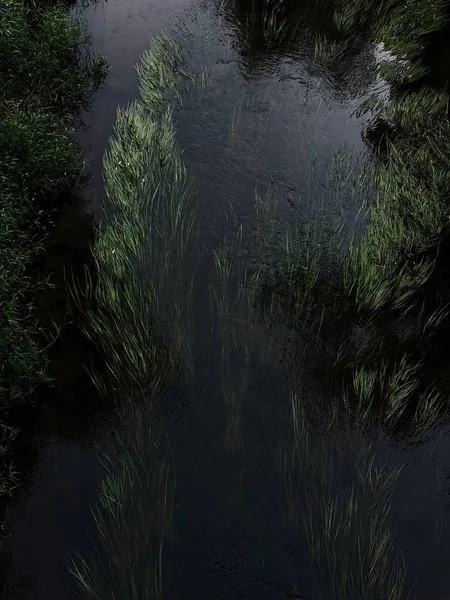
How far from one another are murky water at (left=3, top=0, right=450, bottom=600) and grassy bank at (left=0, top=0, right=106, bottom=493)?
13.7 inches

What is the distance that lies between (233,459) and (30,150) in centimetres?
382

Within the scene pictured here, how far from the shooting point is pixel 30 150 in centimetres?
570

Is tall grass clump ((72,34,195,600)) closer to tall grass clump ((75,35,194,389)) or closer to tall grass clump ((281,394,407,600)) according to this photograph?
tall grass clump ((75,35,194,389))

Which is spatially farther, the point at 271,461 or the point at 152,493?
the point at 271,461

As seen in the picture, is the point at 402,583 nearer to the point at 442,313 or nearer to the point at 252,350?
the point at 252,350

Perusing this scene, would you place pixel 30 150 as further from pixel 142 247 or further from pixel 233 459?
pixel 233 459

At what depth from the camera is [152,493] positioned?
3807mm

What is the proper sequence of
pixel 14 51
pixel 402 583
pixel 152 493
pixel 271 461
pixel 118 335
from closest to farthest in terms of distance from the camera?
pixel 402 583 → pixel 152 493 → pixel 271 461 → pixel 118 335 → pixel 14 51

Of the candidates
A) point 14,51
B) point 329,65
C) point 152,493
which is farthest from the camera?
point 329,65

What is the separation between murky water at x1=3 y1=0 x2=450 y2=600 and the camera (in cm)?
351

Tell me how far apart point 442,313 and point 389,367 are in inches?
35.0

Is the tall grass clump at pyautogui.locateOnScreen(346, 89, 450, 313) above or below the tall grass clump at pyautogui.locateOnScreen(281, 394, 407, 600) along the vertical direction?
above

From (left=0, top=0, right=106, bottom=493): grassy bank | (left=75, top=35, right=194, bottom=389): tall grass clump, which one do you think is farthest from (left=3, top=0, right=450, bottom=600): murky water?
(left=0, top=0, right=106, bottom=493): grassy bank

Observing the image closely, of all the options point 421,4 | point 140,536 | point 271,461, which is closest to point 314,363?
point 271,461
